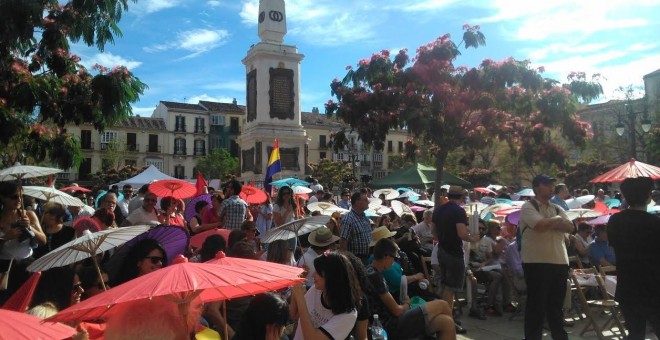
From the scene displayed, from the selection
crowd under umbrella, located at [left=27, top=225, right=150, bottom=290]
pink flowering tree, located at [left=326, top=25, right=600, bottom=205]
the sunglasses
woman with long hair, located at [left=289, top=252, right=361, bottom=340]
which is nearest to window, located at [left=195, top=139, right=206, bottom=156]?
pink flowering tree, located at [left=326, top=25, right=600, bottom=205]

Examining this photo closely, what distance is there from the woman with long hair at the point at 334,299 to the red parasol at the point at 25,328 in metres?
1.69

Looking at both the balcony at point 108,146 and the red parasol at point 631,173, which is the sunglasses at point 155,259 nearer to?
the red parasol at point 631,173

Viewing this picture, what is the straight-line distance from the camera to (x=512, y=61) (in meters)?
11.7

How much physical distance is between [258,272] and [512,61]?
398 inches

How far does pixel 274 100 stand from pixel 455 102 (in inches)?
474

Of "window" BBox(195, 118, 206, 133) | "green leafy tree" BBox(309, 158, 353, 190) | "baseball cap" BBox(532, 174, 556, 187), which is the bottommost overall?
"green leafy tree" BBox(309, 158, 353, 190)

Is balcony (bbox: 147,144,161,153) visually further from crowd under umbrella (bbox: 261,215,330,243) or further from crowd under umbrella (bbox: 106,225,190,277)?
crowd under umbrella (bbox: 106,225,190,277)

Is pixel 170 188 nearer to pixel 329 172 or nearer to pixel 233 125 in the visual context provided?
pixel 329 172

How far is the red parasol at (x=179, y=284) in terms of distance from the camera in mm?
2426

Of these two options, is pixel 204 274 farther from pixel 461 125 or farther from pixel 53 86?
pixel 461 125

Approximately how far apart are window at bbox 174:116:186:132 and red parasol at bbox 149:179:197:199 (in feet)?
191

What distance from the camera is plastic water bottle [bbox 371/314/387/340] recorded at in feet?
14.4

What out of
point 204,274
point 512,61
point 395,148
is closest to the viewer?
point 204,274

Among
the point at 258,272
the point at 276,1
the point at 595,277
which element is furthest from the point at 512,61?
the point at 276,1
